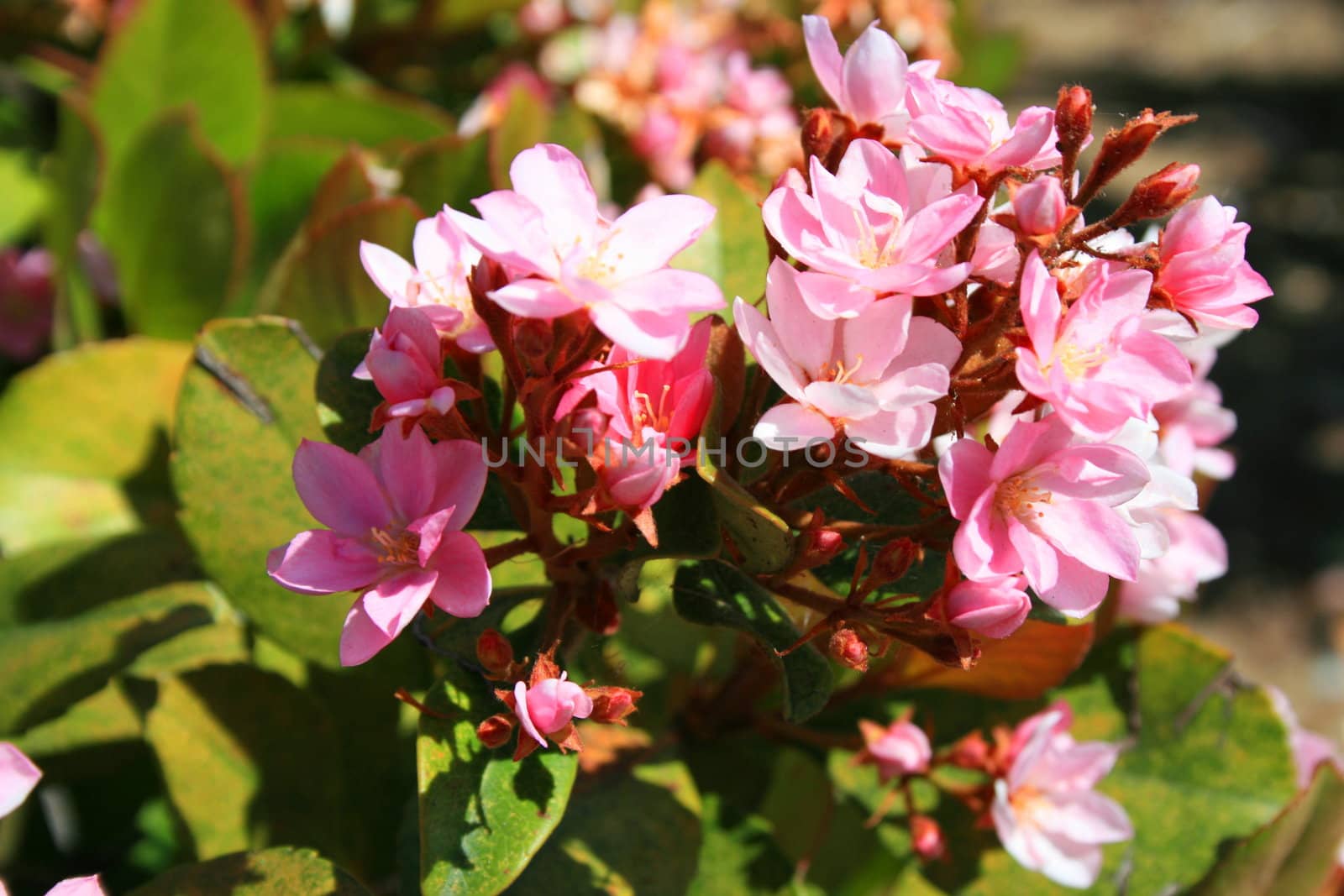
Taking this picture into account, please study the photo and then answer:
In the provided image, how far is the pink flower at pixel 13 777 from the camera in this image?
2.41 feet

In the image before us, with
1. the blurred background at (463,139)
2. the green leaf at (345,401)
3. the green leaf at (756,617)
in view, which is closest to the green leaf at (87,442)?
the blurred background at (463,139)

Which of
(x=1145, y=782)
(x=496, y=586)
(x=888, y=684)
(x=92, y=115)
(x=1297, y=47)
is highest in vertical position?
(x=92, y=115)

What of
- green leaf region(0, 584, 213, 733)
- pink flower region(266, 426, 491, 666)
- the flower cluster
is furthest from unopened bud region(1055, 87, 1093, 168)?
green leaf region(0, 584, 213, 733)

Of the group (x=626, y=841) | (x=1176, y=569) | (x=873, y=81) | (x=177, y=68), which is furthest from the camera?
(x=177, y=68)

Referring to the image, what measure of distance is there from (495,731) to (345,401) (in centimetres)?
26

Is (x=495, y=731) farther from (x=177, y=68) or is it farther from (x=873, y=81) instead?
(x=177, y=68)

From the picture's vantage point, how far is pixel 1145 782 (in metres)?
1.10

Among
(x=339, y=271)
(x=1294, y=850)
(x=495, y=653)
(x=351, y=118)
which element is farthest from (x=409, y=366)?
(x=351, y=118)

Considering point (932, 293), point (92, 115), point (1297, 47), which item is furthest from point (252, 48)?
point (1297, 47)

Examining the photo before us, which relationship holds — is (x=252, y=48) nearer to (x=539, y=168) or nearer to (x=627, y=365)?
(x=539, y=168)

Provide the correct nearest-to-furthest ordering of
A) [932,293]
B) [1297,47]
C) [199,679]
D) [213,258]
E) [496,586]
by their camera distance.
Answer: [932,293] < [496,586] < [199,679] < [213,258] < [1297,47]

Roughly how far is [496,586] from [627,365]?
265 millimetres

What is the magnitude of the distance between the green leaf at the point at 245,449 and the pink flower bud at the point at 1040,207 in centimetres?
60

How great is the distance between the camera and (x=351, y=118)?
1.56 m
